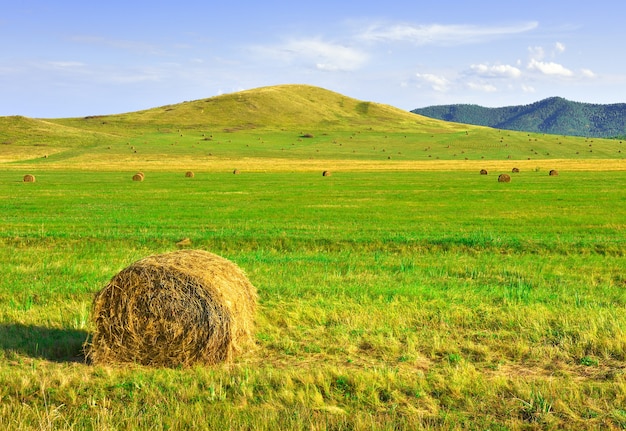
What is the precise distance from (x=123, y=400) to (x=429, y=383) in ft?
13.9

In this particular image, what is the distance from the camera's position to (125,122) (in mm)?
184625

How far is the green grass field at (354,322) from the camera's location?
7309mm

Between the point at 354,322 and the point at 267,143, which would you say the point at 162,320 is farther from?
the point at 267,143

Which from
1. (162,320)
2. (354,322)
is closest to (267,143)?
(354,322)

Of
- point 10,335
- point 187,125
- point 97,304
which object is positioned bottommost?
point 10,335

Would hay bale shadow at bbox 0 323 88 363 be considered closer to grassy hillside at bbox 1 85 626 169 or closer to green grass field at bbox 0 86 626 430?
green grass field at bbox 0 86 626 430

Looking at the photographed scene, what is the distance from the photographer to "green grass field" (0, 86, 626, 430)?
7309 millimetres

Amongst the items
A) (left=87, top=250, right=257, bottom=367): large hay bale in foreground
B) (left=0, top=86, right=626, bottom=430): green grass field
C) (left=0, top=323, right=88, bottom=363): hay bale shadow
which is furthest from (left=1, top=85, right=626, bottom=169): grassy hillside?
(left=87, top=250, right=257, bottom=367): large hay bale in foreground

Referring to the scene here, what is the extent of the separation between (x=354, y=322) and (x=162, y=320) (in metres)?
3.66

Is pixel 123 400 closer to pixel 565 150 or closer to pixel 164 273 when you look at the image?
pixel 164 273

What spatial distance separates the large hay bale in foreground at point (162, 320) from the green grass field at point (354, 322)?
320 mm

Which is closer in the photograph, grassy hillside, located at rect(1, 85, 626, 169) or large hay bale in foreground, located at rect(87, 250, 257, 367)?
large hay bale in foreground, located at rect(87, 250, 257, 367)

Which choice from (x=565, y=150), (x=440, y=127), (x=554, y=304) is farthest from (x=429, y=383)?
(x=440, y=127)

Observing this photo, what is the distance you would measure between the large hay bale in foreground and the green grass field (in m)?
0.32
